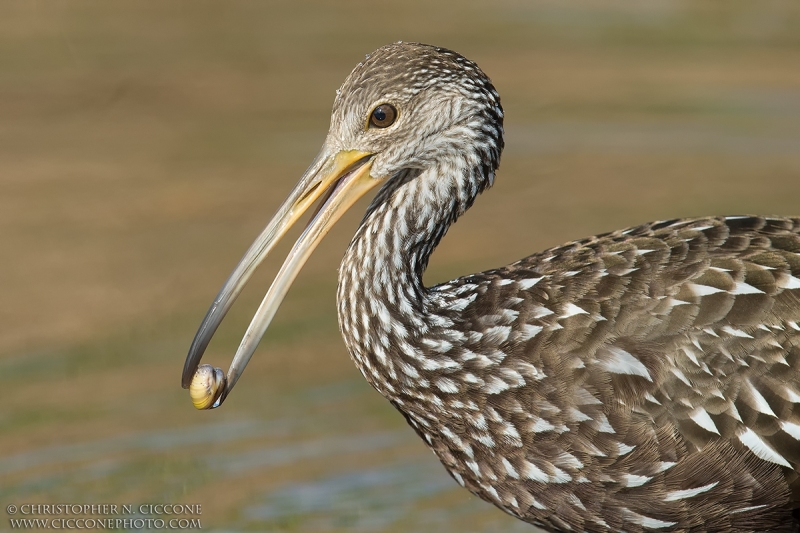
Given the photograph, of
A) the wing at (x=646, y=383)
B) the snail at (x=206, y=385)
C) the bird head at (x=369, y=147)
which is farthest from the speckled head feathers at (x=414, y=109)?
the snail at (x=206, y=385)

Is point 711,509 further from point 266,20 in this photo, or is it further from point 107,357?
point 266,20

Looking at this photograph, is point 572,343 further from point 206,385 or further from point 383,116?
point 206,385

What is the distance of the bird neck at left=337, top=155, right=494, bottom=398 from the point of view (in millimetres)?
5449

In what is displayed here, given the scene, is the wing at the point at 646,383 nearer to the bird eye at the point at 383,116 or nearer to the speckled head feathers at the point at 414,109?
the speckled head feathers at the point at 414,109

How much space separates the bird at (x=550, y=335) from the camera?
16.9ft

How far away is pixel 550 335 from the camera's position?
529cm

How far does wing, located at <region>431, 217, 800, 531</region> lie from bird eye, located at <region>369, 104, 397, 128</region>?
2.64 feet

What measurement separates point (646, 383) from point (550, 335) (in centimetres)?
41

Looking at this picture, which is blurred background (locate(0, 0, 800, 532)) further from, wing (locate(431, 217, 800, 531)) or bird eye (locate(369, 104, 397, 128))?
bird eye (locate(369, 104, 397, 128))

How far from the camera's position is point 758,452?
515 centimetres

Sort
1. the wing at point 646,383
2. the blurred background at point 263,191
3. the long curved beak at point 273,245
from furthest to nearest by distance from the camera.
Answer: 1. the blurred background at point 263,191
2. the long curved beak at point 273,245
3. the wing at point 646,383

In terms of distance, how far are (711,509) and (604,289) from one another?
939 millimetres

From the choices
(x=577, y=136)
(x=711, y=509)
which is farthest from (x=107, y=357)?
(x=577, y=136)

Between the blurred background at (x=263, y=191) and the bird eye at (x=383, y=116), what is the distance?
7.69ft
